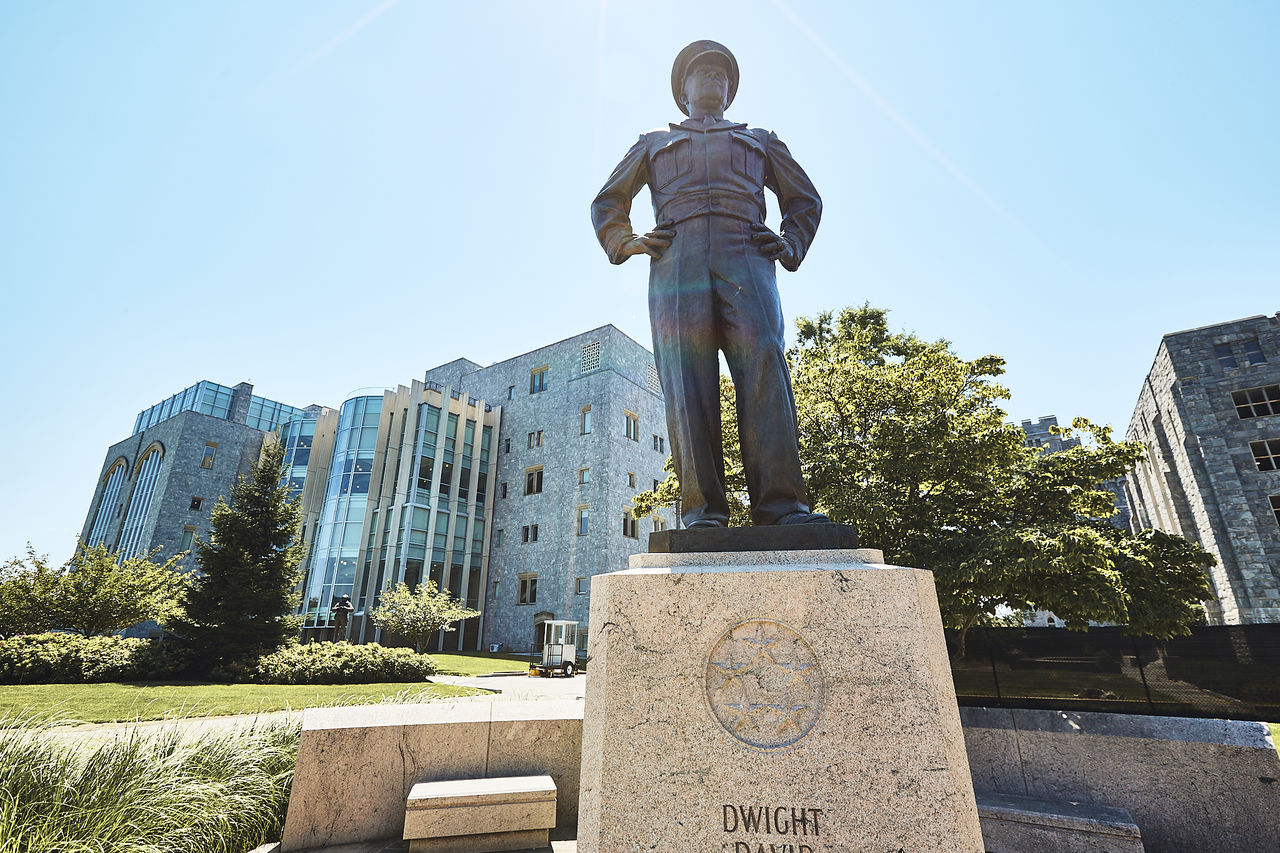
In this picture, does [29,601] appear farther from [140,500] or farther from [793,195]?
[140,500]

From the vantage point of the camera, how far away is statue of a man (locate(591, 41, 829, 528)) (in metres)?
3.37

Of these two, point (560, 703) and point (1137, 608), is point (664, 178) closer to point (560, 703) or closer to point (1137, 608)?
point (560, 703)

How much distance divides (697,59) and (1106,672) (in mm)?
10090

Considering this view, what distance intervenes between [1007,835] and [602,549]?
29.6 m

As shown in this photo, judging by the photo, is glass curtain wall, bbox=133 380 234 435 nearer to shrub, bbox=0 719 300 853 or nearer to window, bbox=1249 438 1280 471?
shrub, bbox=0 719 300 853

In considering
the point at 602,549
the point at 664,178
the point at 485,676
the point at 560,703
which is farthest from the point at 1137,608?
the point at 602,549

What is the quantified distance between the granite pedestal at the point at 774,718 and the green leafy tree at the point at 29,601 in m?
24.8

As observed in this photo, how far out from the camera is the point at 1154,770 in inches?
199

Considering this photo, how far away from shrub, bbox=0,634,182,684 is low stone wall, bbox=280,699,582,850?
52.9 ft

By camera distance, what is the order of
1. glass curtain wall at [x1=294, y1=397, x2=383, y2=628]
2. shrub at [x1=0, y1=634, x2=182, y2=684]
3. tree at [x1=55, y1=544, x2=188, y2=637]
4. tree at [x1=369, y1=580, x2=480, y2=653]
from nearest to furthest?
shrub at [x1=0, y1=634, x2=182, y2=684] < tree at [x1=55, y1=544, x2=188, y2=637] < tree at [x1=369, y1=580, x2=480, y2=653] < glass curtain wall at [x1=294, y1=397, x2=383, y2=628]

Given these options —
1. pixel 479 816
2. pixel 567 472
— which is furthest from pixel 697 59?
pixel 567 472

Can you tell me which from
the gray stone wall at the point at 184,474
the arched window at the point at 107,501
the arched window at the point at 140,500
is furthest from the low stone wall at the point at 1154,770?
the arched window at the point at 107,501

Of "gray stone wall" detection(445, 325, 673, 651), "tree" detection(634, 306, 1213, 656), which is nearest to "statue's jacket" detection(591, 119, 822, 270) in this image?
"tree" detection(634, 306, 1213, 656)

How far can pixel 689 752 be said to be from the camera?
228 centimetres
